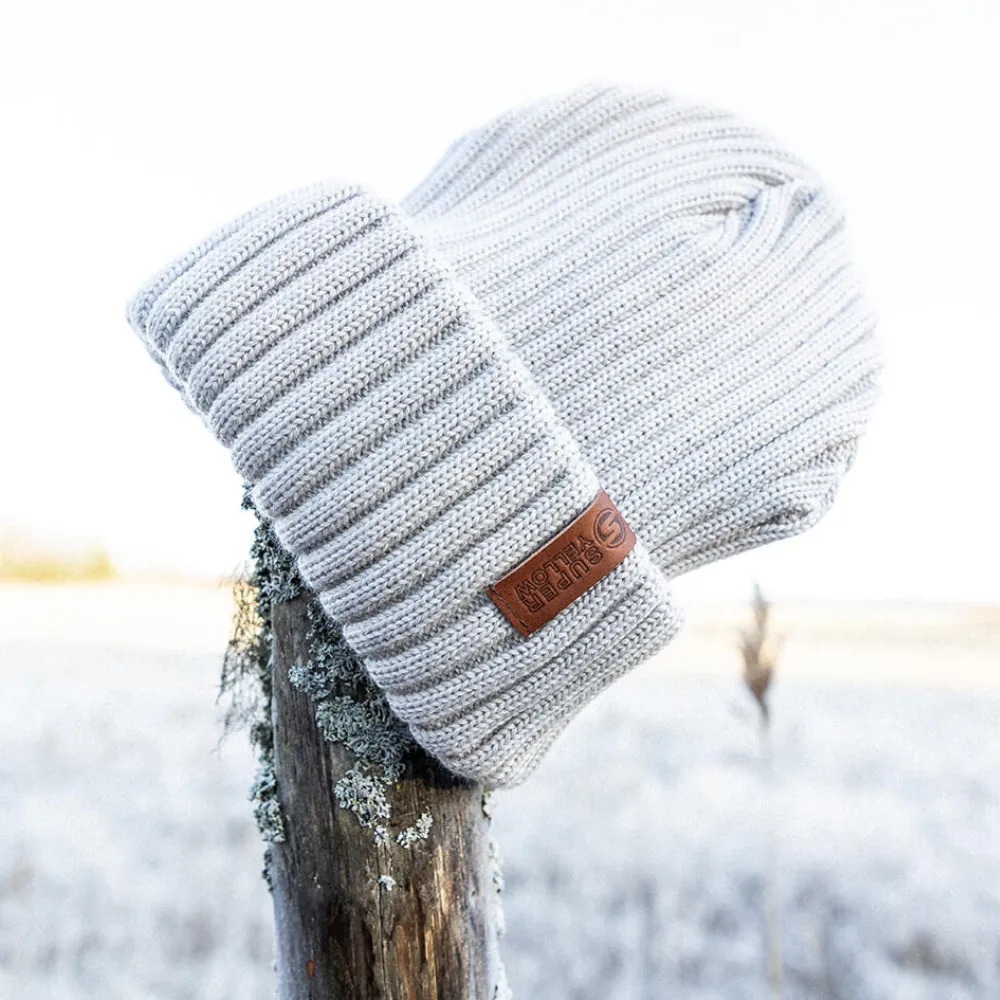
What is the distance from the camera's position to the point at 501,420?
2.78ft

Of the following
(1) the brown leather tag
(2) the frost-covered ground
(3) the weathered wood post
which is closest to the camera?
(1) the brown leather tag

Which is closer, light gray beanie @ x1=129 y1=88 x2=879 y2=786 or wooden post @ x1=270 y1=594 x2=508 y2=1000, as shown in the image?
light gray beanie @ x1=129 y1=88 x2=879 y2=786

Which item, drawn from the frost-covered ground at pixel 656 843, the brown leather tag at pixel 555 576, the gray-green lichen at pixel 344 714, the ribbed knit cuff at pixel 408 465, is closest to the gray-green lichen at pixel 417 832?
the gray-green lichen at pixel 344 714

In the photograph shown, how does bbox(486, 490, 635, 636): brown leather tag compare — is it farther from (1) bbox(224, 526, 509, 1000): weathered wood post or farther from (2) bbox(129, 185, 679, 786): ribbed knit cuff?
(1) bbox(224, 526, 509, 1000): weathered wood post

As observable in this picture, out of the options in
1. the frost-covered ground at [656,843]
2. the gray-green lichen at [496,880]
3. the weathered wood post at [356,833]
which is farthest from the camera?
the frost-covered ground at [656,843]

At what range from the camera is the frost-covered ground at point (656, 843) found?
207cm

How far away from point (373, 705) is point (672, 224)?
60cm

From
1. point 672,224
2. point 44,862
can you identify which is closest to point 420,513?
point 672,224

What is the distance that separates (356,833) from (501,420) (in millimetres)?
447

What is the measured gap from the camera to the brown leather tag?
0.83m

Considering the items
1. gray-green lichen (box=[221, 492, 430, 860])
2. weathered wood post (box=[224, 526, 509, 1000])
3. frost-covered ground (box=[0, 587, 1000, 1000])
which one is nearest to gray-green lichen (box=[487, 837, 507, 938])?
weathered wood post (box=[224, 526, 509, 1000])

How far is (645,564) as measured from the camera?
2.81ft

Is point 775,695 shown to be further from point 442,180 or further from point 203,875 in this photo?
point 203,875

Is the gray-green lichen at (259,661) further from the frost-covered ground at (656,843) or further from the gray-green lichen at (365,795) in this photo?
the frost-covered ground at (656,843)
